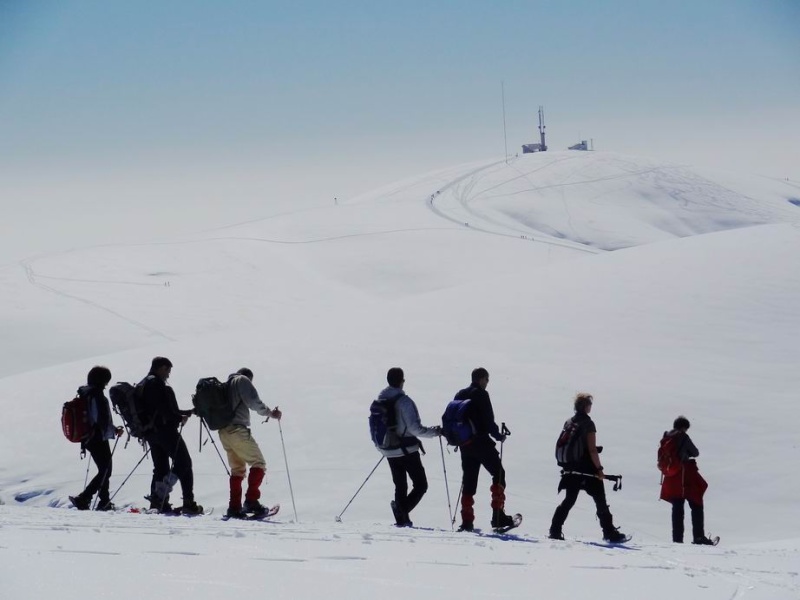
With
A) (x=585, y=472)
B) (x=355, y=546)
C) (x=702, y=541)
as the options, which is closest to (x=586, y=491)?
(x=585, y=472)

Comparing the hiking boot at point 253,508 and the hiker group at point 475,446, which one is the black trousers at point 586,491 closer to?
the hiker group at point 475,446

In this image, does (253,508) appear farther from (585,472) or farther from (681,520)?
(681,520)

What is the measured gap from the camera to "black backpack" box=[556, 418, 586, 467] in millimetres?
9000

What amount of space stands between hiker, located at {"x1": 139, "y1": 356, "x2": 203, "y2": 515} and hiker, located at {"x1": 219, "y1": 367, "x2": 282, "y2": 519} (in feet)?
1.42

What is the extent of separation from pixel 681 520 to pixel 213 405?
197 inches

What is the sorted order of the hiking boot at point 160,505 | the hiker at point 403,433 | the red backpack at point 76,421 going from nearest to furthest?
1. the hiker at point 403,433
2. the hiking boot at point 160,505
3. the red backpack at point 76,421

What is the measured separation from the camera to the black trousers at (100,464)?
10172 mm

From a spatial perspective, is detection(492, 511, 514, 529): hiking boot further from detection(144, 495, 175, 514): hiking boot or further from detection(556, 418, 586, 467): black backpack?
detection(144, 495, 175, 514): hiking boot

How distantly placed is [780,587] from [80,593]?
14.9 feet

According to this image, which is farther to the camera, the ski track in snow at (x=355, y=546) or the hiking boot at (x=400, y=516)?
the hiking boot at (x=400, y=516)

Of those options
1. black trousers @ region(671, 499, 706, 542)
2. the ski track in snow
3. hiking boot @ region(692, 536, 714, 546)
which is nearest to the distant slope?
black trousers @ region(671, 499, 706, 542)

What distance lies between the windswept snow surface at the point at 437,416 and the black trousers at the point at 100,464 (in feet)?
1.61

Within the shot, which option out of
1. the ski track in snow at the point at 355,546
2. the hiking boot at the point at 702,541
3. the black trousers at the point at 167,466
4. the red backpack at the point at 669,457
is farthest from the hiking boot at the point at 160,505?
the hiking boot at the point at 702,541

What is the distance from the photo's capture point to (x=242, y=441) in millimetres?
9555
